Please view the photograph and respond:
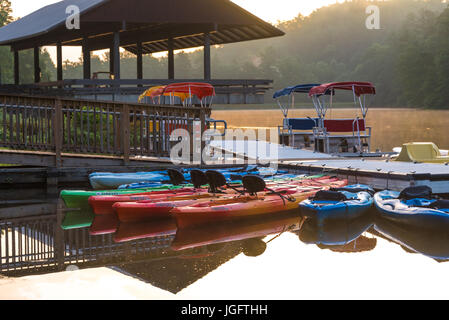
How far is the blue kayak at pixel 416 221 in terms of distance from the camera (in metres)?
10.2

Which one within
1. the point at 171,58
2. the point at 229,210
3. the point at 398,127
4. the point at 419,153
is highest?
the point at 171,58

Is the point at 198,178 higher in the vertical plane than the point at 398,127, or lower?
lower

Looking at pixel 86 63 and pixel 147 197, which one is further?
pixel 86 63

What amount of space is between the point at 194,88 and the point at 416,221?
12.2m

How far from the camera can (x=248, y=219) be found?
480 inches

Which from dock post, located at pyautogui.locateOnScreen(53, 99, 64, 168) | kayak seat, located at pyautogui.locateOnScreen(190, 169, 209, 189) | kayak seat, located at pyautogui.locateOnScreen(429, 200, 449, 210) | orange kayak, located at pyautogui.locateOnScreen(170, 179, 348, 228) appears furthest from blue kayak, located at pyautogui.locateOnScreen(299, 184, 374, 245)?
dock post, located at pyautogui.locateOnScreen(53, 99, 64, 168)

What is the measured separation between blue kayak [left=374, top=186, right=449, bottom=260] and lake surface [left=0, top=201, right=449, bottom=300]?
2.6 inches

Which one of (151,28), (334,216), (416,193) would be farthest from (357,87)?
(151,28)

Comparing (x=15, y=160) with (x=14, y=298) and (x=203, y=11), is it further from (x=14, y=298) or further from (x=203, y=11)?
(x=203, y=11)

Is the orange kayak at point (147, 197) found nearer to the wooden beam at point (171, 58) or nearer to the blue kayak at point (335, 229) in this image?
the blue kayak at point (335, 229)

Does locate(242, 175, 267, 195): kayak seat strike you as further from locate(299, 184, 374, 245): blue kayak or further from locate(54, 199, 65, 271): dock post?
locate(54, 199, 65, 271): dock post

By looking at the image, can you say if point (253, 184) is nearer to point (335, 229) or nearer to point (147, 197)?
point (335, 229)

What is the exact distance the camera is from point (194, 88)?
864 inches
